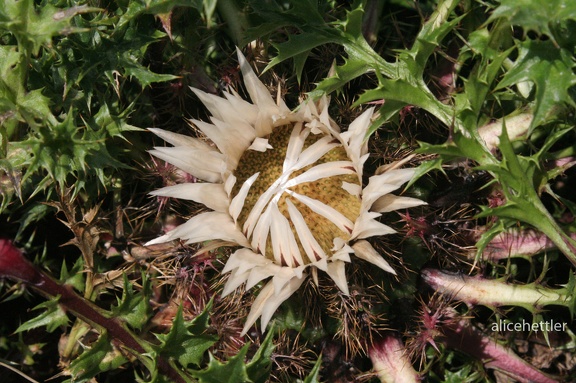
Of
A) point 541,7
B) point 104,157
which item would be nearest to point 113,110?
point 104,157

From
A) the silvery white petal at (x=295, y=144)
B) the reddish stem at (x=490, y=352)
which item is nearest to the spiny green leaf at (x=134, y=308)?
the silvery white petal at (x=295, y=144)

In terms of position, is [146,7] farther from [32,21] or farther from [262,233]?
[262,233]

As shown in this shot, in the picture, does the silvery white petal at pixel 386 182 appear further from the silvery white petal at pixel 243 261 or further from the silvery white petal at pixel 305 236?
the silvery white petal at pixel 243 261

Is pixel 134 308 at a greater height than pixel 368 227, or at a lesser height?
lesser

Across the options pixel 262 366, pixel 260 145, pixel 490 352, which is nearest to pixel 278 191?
pixel 260 145

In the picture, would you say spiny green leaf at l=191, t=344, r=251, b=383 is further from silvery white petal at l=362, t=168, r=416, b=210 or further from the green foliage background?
silvery white petal at l=362, t=168, r=416, b=210

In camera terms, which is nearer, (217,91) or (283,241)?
(283,241)
